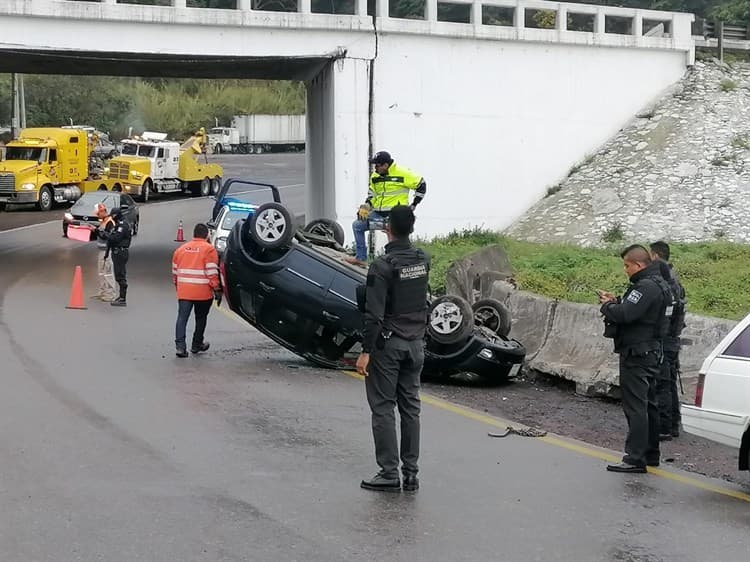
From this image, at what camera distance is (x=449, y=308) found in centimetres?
1191

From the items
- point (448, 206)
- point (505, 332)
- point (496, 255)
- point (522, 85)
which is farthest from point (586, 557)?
point (522, 85)

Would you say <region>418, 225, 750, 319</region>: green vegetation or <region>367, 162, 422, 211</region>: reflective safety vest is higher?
<region>367, 162, 422, 211</region>: reflective safety vest

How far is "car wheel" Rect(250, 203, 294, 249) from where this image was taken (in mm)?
12148

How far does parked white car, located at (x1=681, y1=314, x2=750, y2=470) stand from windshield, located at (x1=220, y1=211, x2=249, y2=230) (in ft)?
50.7

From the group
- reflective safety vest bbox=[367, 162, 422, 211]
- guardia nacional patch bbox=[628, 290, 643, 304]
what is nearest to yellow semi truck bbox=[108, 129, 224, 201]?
reflective safety vest bbox=[367, 162, 422, 211]

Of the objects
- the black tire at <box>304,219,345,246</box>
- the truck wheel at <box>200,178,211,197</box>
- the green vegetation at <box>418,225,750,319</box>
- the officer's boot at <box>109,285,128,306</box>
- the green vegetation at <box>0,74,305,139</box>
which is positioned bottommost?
the officer's boot at <box>109,285,128,306</box>

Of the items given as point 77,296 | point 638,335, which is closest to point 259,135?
point 77,296

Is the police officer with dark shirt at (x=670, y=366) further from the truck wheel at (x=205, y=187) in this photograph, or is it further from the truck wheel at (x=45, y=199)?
the truck wheel at (x=205, y=187)

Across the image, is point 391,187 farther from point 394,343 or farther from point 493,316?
point 394,343

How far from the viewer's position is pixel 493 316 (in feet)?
42.9

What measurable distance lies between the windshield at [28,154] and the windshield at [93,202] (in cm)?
948

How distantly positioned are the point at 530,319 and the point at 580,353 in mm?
1285

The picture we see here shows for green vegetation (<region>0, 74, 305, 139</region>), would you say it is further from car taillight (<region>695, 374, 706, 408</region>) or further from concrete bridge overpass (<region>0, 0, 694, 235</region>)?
car taillight (<region>695, 374, 706, 408</region>)

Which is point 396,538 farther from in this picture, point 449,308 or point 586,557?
point 449,308
